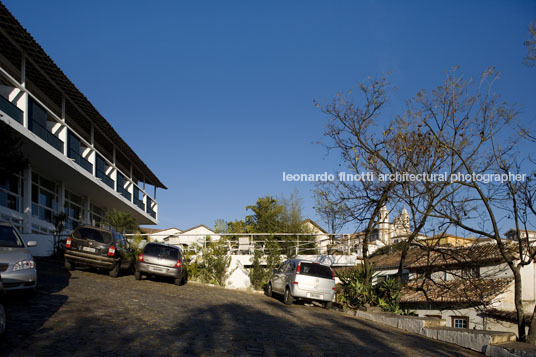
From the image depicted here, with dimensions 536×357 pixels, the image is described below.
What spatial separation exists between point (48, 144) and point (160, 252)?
308 inches

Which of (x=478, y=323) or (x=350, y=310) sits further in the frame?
(x=478, y=323)

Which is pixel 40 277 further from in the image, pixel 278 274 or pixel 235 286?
pixel 235 286

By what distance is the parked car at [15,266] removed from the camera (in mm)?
10547

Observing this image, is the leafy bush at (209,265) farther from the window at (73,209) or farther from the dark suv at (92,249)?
the window at (73,209)

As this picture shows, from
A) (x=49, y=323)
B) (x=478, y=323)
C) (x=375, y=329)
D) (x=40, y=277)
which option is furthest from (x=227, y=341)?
(x=478, y=323)

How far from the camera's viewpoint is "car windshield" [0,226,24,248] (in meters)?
11.4

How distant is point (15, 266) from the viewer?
10742mm

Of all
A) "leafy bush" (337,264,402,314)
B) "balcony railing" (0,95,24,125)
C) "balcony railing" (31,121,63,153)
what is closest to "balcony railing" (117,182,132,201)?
"balcony railing" (31,121,63,153)

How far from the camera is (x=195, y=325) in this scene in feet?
34.6

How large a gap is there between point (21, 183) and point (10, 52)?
250 inches

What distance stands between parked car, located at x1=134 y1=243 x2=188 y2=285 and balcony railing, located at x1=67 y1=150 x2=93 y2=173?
345 inches

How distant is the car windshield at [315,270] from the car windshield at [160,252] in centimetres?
527

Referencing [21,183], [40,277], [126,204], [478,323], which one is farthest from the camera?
[126,204]

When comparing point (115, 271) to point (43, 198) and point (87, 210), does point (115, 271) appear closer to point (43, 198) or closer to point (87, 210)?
point (43, 198)
